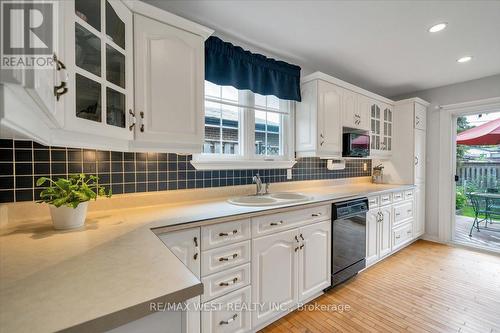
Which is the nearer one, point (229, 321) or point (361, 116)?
point (229, 321)

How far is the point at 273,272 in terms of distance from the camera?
5.44ft

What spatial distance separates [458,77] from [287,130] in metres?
2.62

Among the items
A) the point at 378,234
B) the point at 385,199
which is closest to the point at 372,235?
the point at 378,234

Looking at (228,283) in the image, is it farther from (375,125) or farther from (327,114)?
(375,125)

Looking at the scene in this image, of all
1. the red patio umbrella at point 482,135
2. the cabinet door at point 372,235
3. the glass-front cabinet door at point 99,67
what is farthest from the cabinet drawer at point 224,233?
the red patio umbrella at point 482,135

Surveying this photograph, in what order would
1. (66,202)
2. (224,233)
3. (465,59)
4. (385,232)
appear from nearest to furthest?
(66,202), (224,233), (465,59), (385,232)

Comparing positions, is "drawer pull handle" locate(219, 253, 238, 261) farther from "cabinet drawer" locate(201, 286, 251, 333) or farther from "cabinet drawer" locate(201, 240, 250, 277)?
"cabinet drawer" locate(201, 286, 251, 333)

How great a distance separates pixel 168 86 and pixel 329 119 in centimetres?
180

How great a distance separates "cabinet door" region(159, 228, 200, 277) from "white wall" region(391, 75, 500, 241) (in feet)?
12.9

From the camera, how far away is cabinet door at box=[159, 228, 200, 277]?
1222 millimetres

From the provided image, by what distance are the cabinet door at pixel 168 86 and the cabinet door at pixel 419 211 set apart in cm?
350

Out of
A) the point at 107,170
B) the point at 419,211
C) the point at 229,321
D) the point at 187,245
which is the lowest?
the point at 229,321

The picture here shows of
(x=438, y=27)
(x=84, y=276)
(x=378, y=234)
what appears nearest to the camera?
(x=84, y=276)

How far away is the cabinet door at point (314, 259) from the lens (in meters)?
1.85
